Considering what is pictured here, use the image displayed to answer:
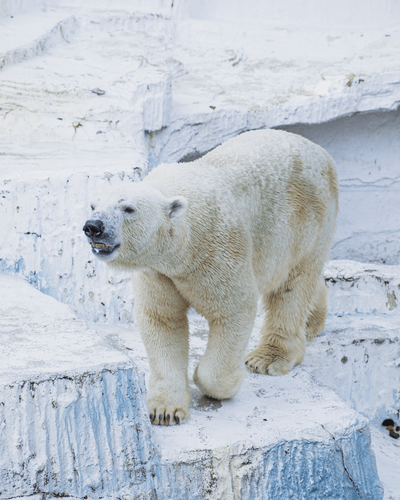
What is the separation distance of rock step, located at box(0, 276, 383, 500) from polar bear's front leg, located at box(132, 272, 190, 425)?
76mm

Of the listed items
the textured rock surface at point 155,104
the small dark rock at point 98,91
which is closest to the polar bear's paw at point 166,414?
the textured rock surface at point 155,104

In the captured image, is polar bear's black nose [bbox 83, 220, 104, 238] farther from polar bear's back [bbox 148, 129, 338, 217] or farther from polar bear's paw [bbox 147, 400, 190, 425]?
polar bear's paw [bbox 147, 400, 190, 425]

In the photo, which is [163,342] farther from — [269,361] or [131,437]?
[269,361]

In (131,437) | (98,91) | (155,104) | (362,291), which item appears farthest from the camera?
(155,104)

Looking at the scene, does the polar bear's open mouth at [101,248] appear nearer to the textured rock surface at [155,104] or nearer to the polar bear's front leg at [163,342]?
the polar bear's front leg at [163,342]

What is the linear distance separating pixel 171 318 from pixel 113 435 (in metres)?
0.52

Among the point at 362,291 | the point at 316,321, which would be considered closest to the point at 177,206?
the point at 316,321

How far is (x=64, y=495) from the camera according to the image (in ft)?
5.67

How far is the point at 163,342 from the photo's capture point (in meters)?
2.19

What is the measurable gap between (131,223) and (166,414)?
737mm

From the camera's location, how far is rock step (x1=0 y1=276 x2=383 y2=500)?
170 cm

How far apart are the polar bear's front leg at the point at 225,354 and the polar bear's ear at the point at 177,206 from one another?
469 mm

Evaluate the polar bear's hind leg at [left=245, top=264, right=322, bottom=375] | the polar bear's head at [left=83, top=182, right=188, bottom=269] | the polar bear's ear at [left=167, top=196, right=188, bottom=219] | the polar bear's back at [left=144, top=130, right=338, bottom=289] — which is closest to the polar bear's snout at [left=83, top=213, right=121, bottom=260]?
the polar bear's head at [left=83, top=182, right=188, bottom=269]

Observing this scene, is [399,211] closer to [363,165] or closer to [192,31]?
[363,165]
